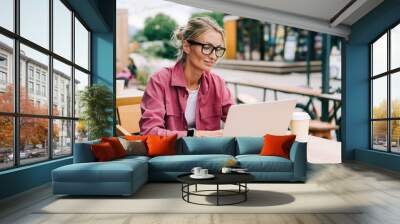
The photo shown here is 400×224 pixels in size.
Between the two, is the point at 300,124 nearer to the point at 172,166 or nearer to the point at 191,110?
the point at 191,110

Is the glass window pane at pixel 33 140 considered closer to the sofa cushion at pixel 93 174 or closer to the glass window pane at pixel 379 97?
the sofa cushion at pixel 93 174

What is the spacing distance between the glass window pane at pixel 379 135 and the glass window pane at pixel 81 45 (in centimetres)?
622

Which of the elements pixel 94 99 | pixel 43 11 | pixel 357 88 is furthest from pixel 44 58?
pixel 357 88

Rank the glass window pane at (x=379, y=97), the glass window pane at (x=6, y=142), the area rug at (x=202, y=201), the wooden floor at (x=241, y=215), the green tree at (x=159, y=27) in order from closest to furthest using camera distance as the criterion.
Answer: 1. the wooden floor at (x=241, y=215)
2. the area rug at (x=202, y=201)
3. the glass window pane at (x=6, y=142)
4. the glass window pane at (x=379, y=97)
5. the green tree at (x=159, y=27)

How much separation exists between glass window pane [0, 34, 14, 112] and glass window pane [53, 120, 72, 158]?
1581mm

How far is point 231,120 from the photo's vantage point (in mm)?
8414

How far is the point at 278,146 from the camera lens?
20.5ft

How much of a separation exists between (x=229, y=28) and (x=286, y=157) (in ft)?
29.3

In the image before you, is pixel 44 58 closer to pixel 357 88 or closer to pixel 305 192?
pixel 305 192

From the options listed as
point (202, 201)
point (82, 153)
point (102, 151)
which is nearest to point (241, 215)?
point (202, 201)

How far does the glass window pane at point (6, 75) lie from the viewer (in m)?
4.94

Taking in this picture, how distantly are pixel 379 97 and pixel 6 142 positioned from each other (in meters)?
7.41

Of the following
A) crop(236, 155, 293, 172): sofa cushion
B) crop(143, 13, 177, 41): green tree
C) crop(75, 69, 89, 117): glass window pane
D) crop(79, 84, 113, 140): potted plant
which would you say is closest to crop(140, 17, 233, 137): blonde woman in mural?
crop(79, 84, 113, 140): potted plant

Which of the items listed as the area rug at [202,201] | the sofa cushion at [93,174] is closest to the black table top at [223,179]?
the area rug at [202,201]
